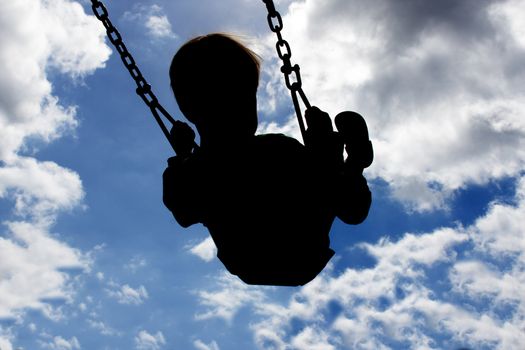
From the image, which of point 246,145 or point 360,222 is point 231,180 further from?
point 360,222

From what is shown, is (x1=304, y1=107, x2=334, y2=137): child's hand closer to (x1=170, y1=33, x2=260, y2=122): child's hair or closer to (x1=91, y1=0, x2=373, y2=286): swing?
(x1=91, y1=0, x2=373, y2=286): swing

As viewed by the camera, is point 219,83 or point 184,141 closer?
point 219,83

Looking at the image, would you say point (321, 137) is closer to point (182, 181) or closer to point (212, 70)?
point (212, 70)

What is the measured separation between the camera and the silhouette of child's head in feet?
10.0

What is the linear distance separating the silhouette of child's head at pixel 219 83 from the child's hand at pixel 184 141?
4.9 inches

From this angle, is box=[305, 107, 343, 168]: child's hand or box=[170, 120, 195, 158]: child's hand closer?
box=[305, 107, 343, 168]: child's hand

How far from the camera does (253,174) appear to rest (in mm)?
3021

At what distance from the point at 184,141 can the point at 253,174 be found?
1.54ft

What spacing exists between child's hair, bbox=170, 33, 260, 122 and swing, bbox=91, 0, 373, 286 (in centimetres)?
18

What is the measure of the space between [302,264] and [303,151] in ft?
1.83

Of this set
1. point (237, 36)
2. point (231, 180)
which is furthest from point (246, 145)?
point (237, 36)

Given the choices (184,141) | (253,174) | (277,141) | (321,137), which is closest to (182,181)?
(184,141)

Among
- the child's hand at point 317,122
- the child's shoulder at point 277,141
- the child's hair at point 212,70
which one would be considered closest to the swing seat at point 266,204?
the child's shoulder at point 277,141

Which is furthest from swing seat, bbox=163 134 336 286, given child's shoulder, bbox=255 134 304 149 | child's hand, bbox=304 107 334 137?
child's hand, bbox=304 107 334 137
